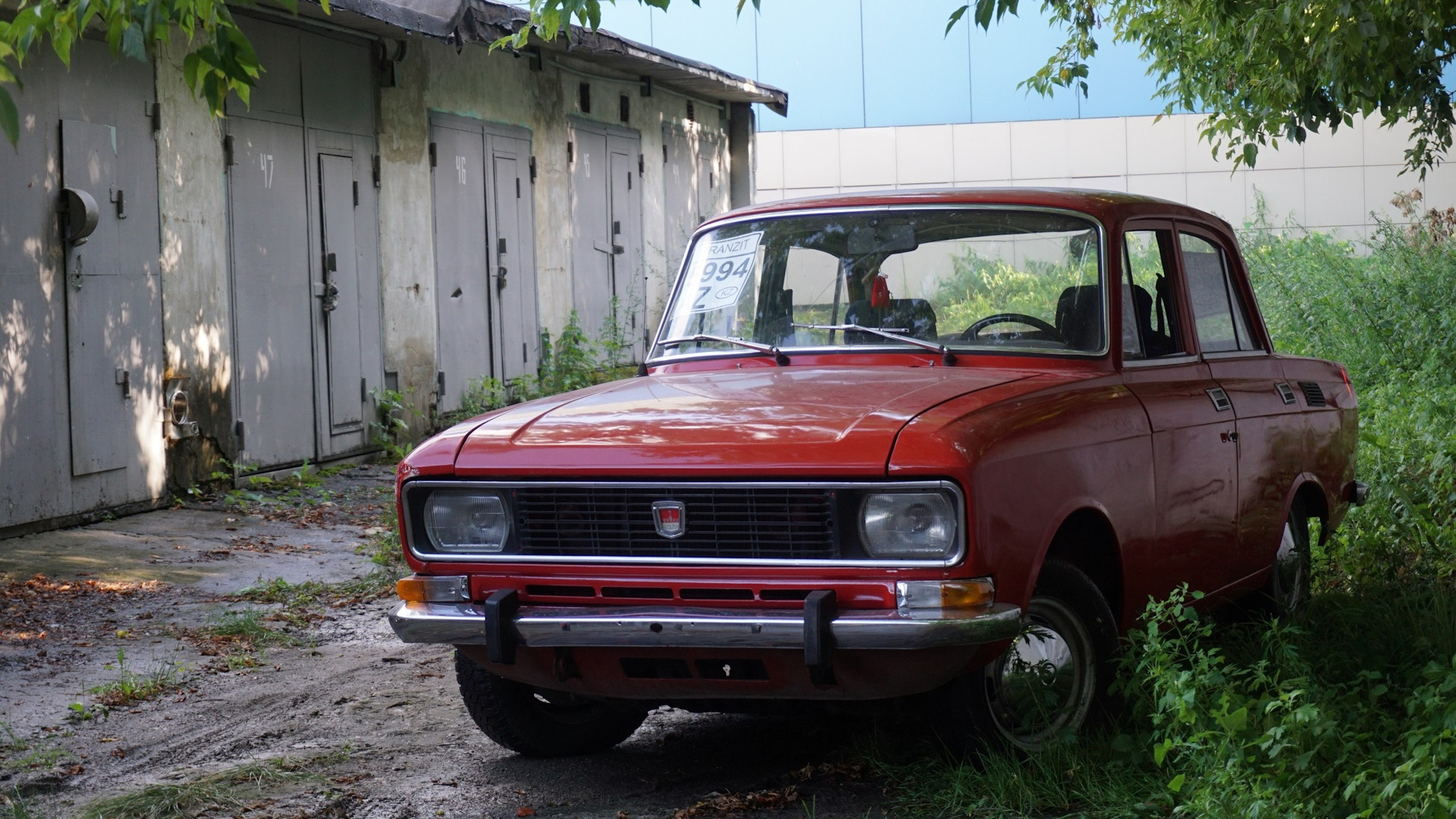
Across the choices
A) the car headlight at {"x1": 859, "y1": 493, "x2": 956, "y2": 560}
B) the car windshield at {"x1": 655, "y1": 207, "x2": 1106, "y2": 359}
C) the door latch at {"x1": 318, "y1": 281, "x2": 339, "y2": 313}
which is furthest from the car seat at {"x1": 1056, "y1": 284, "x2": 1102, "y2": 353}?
the door latch at {"x1": 318, "y1": 281, "x2": 339, "y2": 313}

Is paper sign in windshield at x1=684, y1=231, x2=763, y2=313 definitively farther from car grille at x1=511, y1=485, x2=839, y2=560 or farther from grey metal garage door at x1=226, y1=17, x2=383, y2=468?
grey metal garage door at x1=226, y1=17, x2=383, y2=468

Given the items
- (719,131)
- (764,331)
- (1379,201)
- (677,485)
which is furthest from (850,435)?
(1379,201)

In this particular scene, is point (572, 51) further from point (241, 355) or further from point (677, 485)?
point (677, 485)

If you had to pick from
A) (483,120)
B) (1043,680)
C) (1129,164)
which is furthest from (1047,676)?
(1129,164)

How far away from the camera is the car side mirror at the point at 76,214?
830cm

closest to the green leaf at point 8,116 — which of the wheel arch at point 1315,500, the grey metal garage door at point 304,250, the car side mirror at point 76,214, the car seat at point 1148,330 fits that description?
the car seat at point 1148,330

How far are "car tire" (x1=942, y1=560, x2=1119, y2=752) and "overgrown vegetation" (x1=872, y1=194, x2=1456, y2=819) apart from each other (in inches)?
2.9

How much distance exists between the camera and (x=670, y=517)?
148 inches

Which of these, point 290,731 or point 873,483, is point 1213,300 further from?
point 290,731

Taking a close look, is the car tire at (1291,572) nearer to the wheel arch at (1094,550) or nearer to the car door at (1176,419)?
the car door at (1176,419)

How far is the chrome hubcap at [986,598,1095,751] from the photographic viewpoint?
12.9 ft

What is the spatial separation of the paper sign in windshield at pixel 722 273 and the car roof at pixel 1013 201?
14 centimetres

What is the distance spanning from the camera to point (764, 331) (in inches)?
196

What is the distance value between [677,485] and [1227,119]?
7803 millimetres
